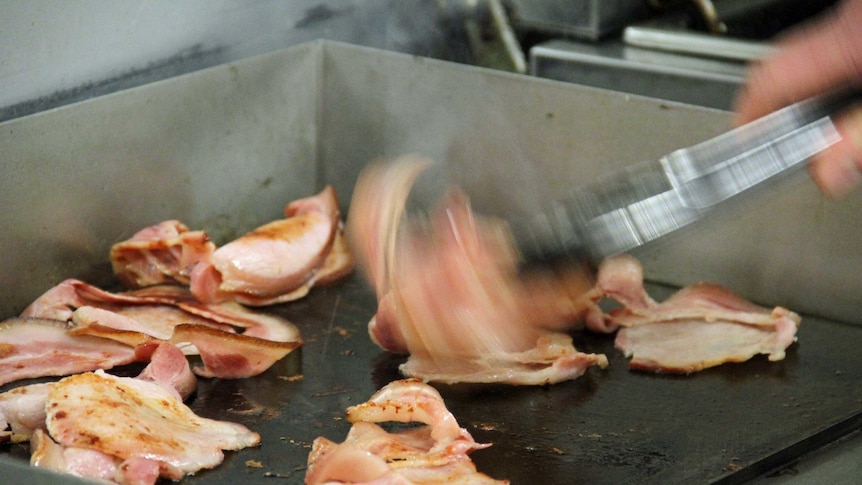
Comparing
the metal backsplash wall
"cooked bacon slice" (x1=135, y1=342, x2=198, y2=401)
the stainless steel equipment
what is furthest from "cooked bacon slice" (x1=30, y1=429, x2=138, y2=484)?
the stainless steel equipment

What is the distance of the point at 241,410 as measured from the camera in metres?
2.25

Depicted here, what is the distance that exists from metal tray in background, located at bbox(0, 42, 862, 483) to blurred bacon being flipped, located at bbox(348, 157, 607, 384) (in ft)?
0.19

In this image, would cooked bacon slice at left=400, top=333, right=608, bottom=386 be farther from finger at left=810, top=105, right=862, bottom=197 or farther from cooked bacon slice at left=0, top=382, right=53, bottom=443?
cooked bacon slice at left=0, top=382, right=53, bottom=443

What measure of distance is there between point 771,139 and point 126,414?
1.18 meters

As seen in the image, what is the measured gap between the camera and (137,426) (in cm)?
203

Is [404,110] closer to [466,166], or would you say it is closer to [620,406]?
[466,166]

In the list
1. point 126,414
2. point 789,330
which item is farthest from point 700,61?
point 126,414

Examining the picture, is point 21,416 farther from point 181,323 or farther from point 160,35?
point 160,35

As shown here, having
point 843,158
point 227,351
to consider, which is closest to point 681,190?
point 843,158

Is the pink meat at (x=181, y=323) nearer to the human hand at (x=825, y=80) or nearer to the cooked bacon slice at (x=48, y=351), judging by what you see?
the cooked bacon slice at (x=48, y=351)

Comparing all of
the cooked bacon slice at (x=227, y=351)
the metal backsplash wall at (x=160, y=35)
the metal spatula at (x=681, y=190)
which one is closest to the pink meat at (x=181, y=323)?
the cooked bacon slice at (x=227, y=351)

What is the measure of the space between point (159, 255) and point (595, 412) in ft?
3.52

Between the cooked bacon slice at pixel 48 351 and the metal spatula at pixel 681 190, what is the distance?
86 centimetres

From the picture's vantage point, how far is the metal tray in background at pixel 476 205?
7.07ft
